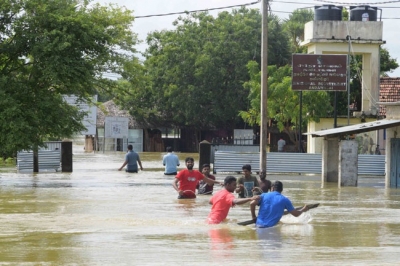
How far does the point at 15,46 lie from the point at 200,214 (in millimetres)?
14381

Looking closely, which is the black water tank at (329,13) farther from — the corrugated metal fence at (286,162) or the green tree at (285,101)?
the corrugated metal fence at (286,162)

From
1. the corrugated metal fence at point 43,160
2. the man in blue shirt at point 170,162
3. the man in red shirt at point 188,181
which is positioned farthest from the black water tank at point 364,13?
the man in red shirt at point 188,181

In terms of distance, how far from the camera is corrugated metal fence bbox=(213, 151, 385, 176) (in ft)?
133

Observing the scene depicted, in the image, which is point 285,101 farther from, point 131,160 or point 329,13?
point 131,160

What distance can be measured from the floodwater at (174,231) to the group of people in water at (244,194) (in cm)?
29

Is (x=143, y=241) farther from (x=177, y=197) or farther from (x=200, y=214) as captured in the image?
(x=177, y=197)

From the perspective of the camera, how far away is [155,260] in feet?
46.6

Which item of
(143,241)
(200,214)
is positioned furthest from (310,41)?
(143,241)

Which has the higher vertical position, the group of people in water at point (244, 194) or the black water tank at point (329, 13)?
the black water tank at point (329, 13)

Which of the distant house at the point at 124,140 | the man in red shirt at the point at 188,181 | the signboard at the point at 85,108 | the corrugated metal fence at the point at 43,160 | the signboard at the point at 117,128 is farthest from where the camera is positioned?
the distant house at the point at 124,140

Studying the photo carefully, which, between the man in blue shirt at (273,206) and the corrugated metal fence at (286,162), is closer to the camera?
the man in blue shirt at (273,206)

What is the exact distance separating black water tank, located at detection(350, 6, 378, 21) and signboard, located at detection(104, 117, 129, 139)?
103ft

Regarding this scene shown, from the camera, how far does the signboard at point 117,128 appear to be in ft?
263

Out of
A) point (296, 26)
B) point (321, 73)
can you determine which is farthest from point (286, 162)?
point (296, 26)
